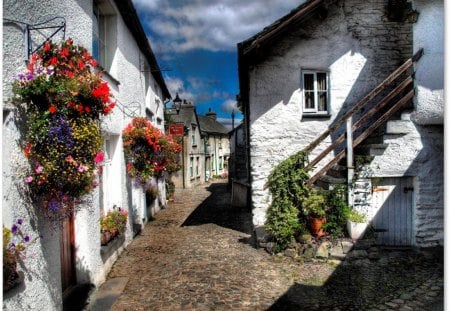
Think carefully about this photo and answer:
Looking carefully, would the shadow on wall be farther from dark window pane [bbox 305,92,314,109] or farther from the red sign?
→ dark window pane [bbox 305,92,314,109]

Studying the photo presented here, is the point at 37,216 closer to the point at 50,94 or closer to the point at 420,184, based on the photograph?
the point at 50,94

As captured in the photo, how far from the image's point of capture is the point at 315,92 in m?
9.50

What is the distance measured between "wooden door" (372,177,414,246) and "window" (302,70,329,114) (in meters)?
2.63

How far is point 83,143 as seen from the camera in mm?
3646

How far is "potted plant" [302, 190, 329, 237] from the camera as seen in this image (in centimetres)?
778

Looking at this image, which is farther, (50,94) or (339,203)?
(339,203)

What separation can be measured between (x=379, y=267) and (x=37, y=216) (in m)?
6.40

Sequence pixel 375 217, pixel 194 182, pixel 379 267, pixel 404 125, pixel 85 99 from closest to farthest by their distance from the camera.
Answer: pixel 85 99, pixel 379 267, pixel 404 125, pixel 375 217, pixel 194 182

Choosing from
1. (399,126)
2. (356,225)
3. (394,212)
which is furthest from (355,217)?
(399,126)

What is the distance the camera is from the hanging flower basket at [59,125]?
11.5 ft

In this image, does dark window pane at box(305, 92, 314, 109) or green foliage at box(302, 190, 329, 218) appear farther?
dark window pane at box(305, 92, 314, 109)

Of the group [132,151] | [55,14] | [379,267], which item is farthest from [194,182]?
[55,14]

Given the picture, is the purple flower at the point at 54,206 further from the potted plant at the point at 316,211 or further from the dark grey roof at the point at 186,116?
the dark grey roof at the point at 186,116

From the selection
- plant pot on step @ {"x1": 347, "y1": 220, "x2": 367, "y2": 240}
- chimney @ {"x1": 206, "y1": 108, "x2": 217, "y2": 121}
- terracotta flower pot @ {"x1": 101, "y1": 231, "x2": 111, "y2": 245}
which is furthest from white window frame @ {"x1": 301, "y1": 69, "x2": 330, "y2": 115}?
chimney @ {"x1": 206, "y1": 108, "x2": 217, "y2": 121}
